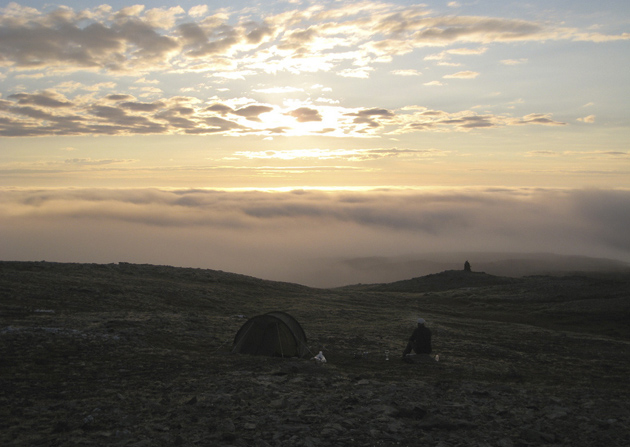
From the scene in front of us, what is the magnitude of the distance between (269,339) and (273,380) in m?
4.58

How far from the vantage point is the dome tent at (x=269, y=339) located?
18969mm

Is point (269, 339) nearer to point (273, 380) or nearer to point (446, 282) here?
point (273, 380)

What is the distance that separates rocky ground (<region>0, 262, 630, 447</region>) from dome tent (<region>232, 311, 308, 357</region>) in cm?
83

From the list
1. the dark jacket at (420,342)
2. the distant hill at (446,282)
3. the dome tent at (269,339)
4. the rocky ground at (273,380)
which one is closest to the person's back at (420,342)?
the dark jacket at (420,342)

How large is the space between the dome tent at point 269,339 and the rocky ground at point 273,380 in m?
0.83

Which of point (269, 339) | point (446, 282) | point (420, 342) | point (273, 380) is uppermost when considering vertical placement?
point (446, 282)

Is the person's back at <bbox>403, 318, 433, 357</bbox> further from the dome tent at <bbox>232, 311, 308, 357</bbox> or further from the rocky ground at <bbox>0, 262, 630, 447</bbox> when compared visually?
the dome tent at <bbox>232, 311, 308, 357</bbox>

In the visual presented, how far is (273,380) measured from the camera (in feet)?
47.9

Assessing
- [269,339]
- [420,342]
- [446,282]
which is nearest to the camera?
[269,339]

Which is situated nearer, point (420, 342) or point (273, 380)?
point (273, 380)

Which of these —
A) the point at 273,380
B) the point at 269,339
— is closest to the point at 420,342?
the point at 269,339

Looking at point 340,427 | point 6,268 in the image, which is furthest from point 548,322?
point 6,268

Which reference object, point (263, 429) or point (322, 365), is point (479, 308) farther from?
point (263, 429)

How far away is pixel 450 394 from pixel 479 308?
35342 mm
